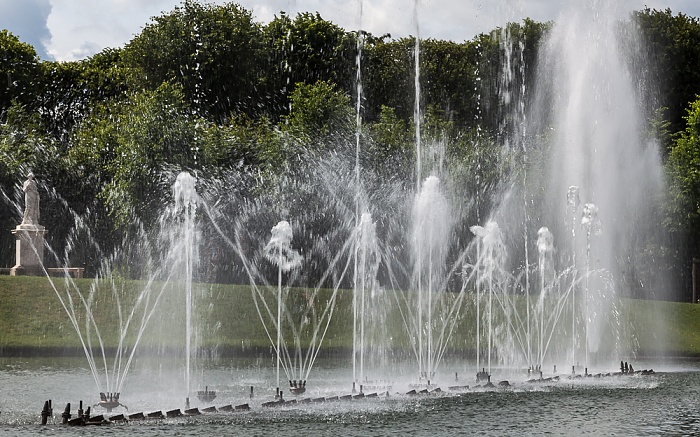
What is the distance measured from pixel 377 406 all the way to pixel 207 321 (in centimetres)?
1760

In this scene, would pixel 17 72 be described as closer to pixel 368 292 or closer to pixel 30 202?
pixel 30 202

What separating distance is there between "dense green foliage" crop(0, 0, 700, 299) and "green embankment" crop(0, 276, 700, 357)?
24.7ft

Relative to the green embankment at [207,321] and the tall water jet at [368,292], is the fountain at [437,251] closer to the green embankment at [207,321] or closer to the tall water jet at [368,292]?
the tall water jet at [368,292]

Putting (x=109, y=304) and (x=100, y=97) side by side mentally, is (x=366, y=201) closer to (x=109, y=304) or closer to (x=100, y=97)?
(x=109, y=304)

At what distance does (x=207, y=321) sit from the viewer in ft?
119

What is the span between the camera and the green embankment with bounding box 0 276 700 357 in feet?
107

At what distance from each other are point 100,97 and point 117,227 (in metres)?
16.1

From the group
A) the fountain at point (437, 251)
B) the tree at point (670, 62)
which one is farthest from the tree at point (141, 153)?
the tree at point (670, 62)

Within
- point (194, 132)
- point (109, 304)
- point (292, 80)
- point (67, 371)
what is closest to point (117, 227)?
point (194, 132)

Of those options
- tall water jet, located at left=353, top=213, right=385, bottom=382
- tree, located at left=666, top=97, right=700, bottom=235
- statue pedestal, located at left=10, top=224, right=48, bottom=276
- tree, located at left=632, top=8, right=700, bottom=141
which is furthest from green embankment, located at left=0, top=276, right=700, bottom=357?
Answer: tree, located at left=632, top=8, right=700, bottom=141

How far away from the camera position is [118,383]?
23891 mm

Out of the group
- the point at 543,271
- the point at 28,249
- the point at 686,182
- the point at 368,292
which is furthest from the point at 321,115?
the point at 686,182

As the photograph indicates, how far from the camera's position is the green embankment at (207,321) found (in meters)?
32.6

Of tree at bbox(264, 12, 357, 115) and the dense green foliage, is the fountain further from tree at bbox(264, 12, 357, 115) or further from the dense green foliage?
tree at bbox(264, 12, 357, 115)
